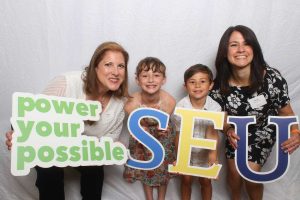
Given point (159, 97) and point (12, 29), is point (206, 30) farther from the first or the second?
point (12, 29)

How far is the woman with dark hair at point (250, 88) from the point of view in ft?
4.48

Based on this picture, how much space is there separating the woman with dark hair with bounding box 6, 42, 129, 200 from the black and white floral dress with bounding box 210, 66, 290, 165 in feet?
1.55

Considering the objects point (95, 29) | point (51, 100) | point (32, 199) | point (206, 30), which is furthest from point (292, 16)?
point (32, 199)

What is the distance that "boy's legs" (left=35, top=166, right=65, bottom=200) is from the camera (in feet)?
4.31

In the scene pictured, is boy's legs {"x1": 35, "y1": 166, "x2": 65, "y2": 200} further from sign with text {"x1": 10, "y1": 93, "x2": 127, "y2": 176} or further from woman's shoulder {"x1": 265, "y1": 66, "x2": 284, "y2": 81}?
woman's shoulder {"x1": 265, "y1": 66, "x2": 284, "y2": 81}

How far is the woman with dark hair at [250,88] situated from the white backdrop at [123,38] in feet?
0.76

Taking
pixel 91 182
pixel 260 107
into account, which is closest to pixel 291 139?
pixel 260 107

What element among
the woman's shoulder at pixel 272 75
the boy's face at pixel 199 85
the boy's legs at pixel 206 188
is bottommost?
the boy's legs at pixel 206 188

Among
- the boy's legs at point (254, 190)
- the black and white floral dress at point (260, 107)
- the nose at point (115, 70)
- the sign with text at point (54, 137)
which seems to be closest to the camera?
the sign with text at point (54, 137)

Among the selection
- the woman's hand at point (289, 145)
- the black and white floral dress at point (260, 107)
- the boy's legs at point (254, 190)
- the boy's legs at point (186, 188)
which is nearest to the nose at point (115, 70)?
the black and white floral dress at point (260, 107)

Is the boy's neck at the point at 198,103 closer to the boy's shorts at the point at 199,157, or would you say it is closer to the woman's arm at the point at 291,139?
the boy's shorts at the point at 199,157

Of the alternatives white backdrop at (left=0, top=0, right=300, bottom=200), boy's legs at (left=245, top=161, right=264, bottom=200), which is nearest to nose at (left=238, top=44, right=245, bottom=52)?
white backdrop at (left=0, top=0, right=300, bottom=200)

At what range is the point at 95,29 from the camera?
158cm

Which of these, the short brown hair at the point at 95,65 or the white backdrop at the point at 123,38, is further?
the white backdrop at the point at 123,38
